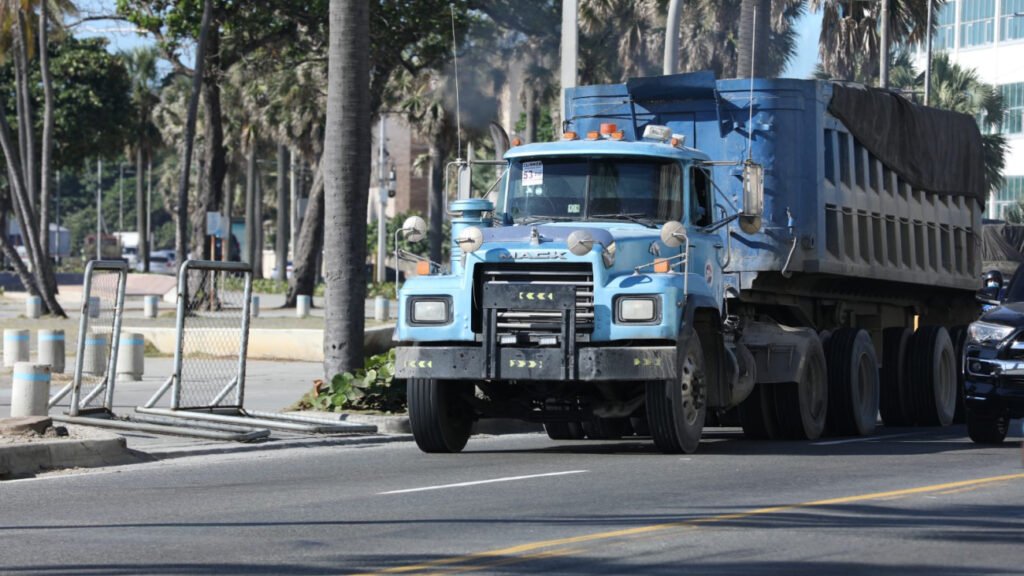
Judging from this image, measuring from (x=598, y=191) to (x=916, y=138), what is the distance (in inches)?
293

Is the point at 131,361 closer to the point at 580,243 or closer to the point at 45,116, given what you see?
the point at 580,243

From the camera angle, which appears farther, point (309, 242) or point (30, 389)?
point (309, 242)

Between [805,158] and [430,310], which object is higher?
[805,158]

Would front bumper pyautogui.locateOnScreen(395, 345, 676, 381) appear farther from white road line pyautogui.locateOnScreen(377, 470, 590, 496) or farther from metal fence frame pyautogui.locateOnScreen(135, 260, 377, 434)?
metal fence frame pyautogui.locateOnScreen(135, 260, 377, 434)

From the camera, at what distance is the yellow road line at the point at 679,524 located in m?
8.96

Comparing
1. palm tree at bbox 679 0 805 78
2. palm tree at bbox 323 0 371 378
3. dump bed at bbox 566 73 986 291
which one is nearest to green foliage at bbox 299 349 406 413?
palm tree at bbox 323 0 371 378

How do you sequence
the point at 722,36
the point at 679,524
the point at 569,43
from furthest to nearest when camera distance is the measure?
the point at 722,36, the point at 569,43, the point at 679,524

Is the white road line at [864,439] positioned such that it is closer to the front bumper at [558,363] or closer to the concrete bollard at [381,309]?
the front bumper at [558,363]

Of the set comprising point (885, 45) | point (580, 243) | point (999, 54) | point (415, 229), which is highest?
point (999, 54)

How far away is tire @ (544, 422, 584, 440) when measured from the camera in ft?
61.2

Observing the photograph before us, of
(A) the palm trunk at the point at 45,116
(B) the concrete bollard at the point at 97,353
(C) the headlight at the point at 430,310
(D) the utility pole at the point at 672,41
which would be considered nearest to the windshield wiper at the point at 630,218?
(C) the headlight at the point at 430,310

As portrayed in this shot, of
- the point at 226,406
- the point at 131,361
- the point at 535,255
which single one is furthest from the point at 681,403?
the point at 131,361

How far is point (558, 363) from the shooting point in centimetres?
1472

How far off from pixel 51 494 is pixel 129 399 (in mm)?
9869
